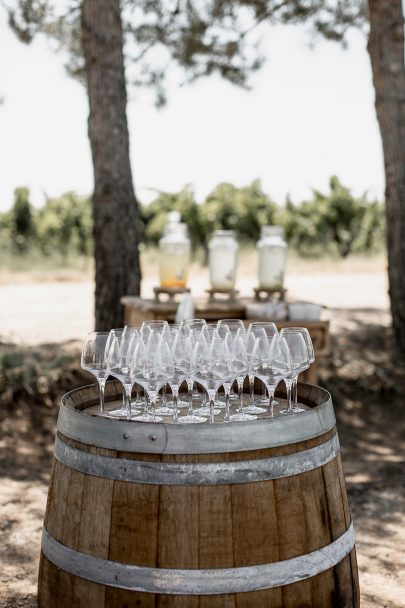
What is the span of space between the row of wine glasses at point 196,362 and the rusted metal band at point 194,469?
0.84ft

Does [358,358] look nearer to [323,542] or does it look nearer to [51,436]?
[51,436]

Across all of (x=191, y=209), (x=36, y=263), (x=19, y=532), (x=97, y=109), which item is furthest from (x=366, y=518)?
(x=191, y=209)

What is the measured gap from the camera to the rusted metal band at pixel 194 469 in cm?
211

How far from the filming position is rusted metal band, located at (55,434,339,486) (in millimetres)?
2105

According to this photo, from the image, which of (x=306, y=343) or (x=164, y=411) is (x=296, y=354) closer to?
(x=306, y=343)

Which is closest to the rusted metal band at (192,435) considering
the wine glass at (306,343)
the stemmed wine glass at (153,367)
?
the stemmed wine glass at (153,367)

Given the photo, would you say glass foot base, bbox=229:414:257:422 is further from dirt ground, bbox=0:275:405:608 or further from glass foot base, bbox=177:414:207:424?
dirt ground, bbox=0:275:405:608

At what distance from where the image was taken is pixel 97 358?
8.31ft

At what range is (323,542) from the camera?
2.23 metres

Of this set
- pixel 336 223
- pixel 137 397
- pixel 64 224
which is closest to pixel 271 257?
pixel 137 397

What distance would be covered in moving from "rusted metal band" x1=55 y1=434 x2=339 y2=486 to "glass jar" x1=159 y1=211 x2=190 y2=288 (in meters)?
3.11

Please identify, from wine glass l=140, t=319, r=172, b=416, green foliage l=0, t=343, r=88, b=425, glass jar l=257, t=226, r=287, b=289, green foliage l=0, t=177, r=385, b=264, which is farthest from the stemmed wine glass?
green foliage l=0, t=177, r=385, b=264

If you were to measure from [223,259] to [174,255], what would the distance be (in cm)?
39

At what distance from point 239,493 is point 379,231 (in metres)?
23.2
